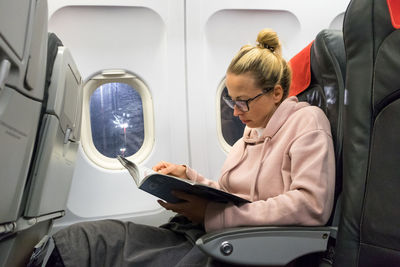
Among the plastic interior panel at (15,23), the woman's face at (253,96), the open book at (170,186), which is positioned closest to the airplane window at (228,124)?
the woman's face at (253,96)

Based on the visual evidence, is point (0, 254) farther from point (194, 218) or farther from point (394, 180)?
point (394, 180)

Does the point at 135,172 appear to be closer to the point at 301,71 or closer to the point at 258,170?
the point at 258,170

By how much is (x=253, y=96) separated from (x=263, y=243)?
660 millimetres

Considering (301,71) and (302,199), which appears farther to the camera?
(301,71)

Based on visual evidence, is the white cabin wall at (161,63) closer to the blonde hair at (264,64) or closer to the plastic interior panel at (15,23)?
the blonde hair at (264,64)

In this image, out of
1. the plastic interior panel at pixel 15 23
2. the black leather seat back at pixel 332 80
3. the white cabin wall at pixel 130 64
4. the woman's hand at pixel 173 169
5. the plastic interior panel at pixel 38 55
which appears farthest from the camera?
the white cabin wall at pixel 130 64

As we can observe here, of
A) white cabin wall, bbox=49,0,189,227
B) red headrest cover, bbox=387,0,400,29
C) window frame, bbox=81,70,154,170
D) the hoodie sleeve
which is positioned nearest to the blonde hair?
the hoodie sleeve

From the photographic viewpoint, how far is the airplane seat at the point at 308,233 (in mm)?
1107

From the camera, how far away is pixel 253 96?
152cm

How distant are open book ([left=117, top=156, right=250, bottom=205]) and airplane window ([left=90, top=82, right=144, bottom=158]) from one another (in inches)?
43.2

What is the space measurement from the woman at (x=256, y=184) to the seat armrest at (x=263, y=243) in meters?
0.04

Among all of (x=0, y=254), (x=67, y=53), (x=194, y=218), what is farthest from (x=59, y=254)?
(x=67, y=53)

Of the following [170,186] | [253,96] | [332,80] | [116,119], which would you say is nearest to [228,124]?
[116,119]

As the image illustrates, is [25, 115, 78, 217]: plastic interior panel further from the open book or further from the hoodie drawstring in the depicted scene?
the hoodie drawstring
